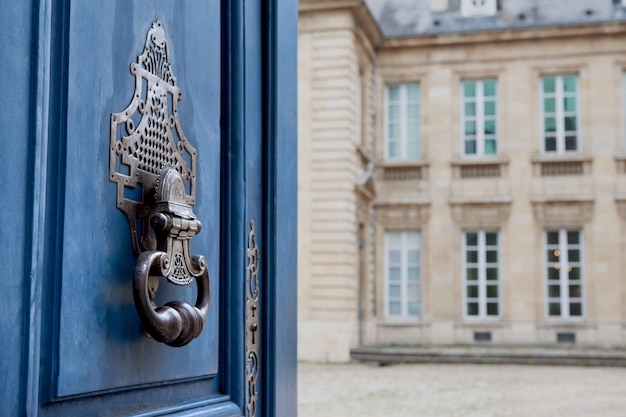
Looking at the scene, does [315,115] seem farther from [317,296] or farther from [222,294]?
[222,294]

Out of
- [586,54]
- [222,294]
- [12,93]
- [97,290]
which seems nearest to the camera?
[12,93]

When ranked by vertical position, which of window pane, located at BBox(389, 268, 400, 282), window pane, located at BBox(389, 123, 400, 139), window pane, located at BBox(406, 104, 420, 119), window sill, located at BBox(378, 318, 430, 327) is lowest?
window sill, located at BBox(378, 318, 430, 327)

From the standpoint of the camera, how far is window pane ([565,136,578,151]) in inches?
725

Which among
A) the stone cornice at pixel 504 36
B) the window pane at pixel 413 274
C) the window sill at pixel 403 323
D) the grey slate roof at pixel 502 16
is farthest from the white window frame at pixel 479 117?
the window sill at pixel 403 323

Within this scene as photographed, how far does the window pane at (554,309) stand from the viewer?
18.0 m

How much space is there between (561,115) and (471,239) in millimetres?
3317

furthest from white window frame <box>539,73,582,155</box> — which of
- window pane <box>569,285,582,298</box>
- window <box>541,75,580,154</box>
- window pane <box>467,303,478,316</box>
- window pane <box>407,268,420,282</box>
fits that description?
window pane <box>407,268,420,282</box>

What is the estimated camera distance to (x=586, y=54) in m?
18.3

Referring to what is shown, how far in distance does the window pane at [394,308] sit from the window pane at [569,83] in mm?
5898

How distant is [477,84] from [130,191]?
1843cm

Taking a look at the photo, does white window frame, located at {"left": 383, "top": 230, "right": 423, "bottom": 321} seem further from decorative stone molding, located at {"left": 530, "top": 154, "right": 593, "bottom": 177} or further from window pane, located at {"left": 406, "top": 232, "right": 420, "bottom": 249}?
decorative stone molding, located at {"left": 530, "top": 154, "right": 593, "bottom": 177}

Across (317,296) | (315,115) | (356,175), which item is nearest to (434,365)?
(317,296)

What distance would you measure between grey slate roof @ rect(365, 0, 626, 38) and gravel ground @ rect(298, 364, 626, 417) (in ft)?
24.9

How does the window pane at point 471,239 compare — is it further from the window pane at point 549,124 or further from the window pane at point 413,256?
the window pane at point 549,124
